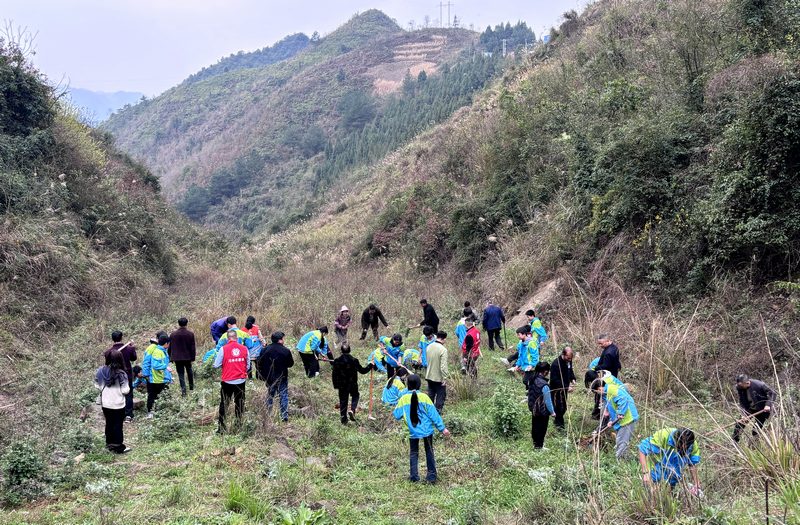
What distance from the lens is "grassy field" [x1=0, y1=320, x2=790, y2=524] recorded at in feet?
14.8

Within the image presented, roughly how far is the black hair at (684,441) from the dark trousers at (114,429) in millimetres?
6661

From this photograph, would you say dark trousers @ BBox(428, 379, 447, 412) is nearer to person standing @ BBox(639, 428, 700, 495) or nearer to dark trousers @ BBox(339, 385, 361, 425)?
dark trousers @ BBox(339, 385, 361, 425)

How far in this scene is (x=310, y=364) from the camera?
11.3m

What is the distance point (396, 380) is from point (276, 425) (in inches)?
73.6

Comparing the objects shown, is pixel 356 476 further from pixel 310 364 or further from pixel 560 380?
pixel 310 364

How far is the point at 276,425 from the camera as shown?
8.20 metres

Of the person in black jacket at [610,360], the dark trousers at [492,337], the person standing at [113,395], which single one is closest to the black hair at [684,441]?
the person in black jacket at [610,360]

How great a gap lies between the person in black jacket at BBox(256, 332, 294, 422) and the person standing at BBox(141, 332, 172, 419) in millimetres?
1738

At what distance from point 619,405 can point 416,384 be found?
2444mm

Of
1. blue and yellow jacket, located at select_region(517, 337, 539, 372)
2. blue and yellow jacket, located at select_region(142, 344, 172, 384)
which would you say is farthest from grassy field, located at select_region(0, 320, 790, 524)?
blue and yellow jacket, located at select_region(517, 337, 539, 372)

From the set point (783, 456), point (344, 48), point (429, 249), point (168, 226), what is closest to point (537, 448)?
point (783, 456)

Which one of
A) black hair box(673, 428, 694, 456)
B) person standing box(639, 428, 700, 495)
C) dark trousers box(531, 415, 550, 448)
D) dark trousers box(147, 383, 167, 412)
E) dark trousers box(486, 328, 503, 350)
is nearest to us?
person standing box(639, 428, 700, 495)

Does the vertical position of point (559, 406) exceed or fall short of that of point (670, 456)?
it falls short

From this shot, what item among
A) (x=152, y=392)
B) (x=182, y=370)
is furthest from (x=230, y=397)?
(x=182, y=370)
